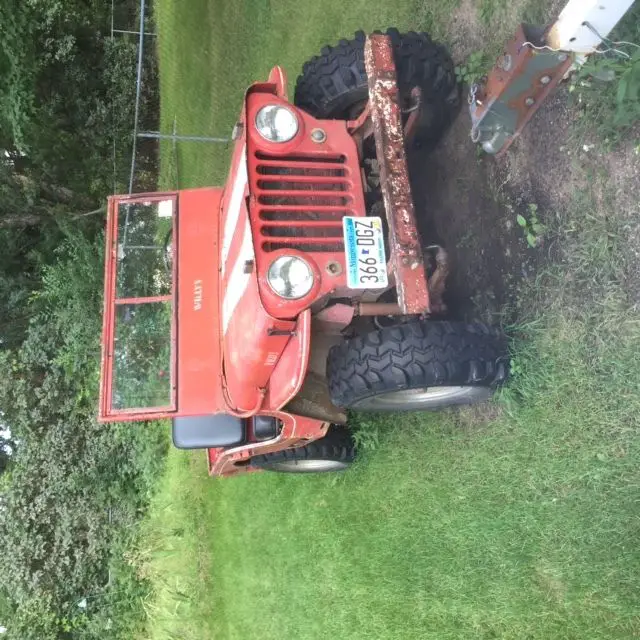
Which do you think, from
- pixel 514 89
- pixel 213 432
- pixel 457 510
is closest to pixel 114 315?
pixel 213 432

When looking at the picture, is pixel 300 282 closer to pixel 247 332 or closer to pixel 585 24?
pixel 247 332

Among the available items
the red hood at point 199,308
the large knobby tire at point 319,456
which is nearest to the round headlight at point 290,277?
the red hood at point 199,308

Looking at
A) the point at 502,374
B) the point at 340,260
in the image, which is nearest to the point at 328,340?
the point at 340,260

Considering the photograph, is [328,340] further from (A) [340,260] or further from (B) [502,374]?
(B) [502,374]

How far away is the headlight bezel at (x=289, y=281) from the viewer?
9.30 ft

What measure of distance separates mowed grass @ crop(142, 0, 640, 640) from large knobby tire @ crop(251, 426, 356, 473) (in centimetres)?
16

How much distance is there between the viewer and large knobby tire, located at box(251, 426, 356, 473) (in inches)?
169

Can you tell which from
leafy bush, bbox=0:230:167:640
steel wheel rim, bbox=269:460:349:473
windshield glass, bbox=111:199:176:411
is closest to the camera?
windshield glass, bbox=111:199:176:411

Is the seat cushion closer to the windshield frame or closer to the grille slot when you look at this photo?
the windshield frame

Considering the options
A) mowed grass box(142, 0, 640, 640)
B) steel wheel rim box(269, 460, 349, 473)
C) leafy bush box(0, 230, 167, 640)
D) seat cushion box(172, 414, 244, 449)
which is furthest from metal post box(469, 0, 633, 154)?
leafy bush box(0, 230, 167, 640)

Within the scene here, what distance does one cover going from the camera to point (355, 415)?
469cm

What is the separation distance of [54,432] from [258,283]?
580 cm

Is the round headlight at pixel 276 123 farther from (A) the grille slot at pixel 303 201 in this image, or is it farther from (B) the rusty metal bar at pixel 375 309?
(B) the rusty metal bar at pixel 375 309

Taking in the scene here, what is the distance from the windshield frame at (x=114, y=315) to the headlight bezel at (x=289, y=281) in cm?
106
